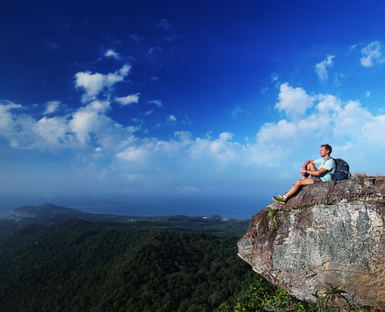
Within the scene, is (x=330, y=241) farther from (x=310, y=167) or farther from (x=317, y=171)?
(x=310, y=167)

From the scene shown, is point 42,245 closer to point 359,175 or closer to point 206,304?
point 206,304

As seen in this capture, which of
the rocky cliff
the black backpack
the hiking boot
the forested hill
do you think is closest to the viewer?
the rocky cliff

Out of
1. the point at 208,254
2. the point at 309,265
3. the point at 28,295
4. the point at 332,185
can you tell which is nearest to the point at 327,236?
the point at 309,265

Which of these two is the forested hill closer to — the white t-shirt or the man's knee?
the man's knee

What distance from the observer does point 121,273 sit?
2249 inches

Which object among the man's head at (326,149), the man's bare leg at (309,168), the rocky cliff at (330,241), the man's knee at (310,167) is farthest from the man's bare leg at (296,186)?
the man's head at (326,149)

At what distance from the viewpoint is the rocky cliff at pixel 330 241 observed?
19.3ft

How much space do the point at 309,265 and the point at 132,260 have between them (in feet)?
224

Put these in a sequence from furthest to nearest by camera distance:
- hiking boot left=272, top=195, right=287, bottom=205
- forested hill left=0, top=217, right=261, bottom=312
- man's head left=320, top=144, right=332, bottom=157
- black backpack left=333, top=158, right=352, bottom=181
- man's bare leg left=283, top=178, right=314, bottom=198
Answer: forested hill left=0, top=217, right=261, bottom=312
hiking boot left=272, top=195, right=287, bottom=205
man's bare leg left=283, top=178, right=314, bottom=198
man's head left=320, top=144, right=332, bottom=157
black backpack left=333, top=158, right=352, bottom=181

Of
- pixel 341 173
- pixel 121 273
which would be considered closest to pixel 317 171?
pixel 341 173

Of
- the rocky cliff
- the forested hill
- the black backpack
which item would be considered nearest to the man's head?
the black backpack

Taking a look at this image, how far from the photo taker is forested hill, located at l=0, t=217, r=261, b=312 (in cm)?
4744

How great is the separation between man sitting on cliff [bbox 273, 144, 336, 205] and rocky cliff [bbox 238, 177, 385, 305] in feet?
0.68

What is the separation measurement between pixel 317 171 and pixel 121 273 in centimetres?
6496
